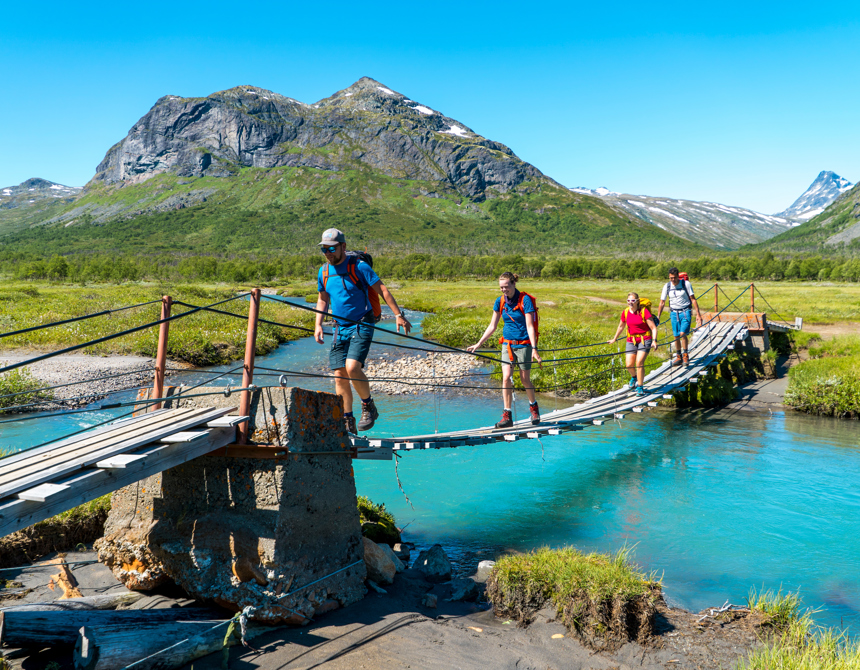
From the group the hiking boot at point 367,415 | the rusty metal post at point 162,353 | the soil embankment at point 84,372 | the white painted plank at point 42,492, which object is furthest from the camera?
the soil embankment at point 84,372

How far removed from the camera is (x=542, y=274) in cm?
10094

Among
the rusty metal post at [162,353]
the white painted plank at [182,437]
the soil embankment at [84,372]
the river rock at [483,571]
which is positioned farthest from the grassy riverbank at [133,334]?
the white painted plank at [182,437]

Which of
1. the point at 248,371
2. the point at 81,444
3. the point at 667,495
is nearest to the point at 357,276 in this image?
the point at 248,371

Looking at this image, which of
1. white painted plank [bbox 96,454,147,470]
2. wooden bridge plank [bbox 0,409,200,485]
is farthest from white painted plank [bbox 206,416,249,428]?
white painted plank [bbox 96,454,147,470]

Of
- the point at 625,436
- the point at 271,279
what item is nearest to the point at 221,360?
the point at 625,436

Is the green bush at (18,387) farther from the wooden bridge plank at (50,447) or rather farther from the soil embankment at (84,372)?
the wooden bridge plank at (50,447)

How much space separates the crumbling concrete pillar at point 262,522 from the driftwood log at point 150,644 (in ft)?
1.53

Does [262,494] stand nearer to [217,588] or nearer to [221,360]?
[217,588]

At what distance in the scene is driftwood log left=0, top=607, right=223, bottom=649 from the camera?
482 centimetres

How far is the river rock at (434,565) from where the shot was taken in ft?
24.9

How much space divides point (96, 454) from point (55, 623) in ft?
4.88

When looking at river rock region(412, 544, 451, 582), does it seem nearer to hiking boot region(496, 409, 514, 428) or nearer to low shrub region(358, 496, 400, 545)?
low shrub region(358, 496, 400, 545)

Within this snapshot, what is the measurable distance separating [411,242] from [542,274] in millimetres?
86990

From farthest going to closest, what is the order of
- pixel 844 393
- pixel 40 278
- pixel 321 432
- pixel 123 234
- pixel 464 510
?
1. pixel 123 234
2. pixel 40 278
3. pixel 844 393
4. pixel 464 510
5. pixel 321 432
